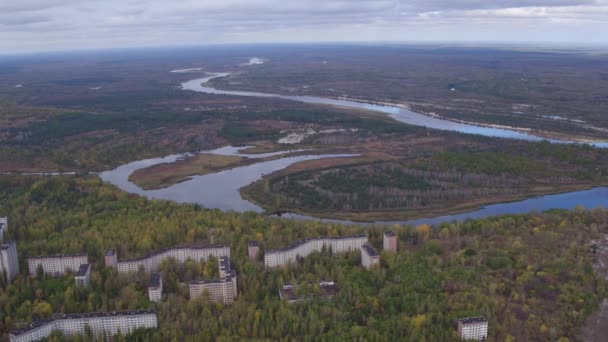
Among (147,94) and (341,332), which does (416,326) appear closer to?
(341,332)

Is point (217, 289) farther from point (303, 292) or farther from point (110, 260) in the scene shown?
point (110, 260)

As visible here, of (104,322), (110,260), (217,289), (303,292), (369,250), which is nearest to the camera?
(104,322)

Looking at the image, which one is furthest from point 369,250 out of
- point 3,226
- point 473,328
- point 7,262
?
point 3,226

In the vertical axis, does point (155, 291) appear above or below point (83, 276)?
below

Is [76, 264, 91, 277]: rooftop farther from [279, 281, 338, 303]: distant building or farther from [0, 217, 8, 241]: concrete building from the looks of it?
[279, 281, 338, 303]: distant building

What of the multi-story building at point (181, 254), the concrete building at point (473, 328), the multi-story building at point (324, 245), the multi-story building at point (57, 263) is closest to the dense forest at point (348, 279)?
the concrete building at point (473, 328)

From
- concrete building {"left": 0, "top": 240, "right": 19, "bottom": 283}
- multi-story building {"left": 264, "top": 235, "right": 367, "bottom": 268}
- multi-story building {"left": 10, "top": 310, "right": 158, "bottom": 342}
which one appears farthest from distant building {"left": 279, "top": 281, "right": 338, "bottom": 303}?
concrete building {"left": 0, "top": 240, "right": 19, "bottom": 283}

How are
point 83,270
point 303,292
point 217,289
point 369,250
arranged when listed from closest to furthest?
point 303,292, point 217,289, point 83,270, point 369,250
